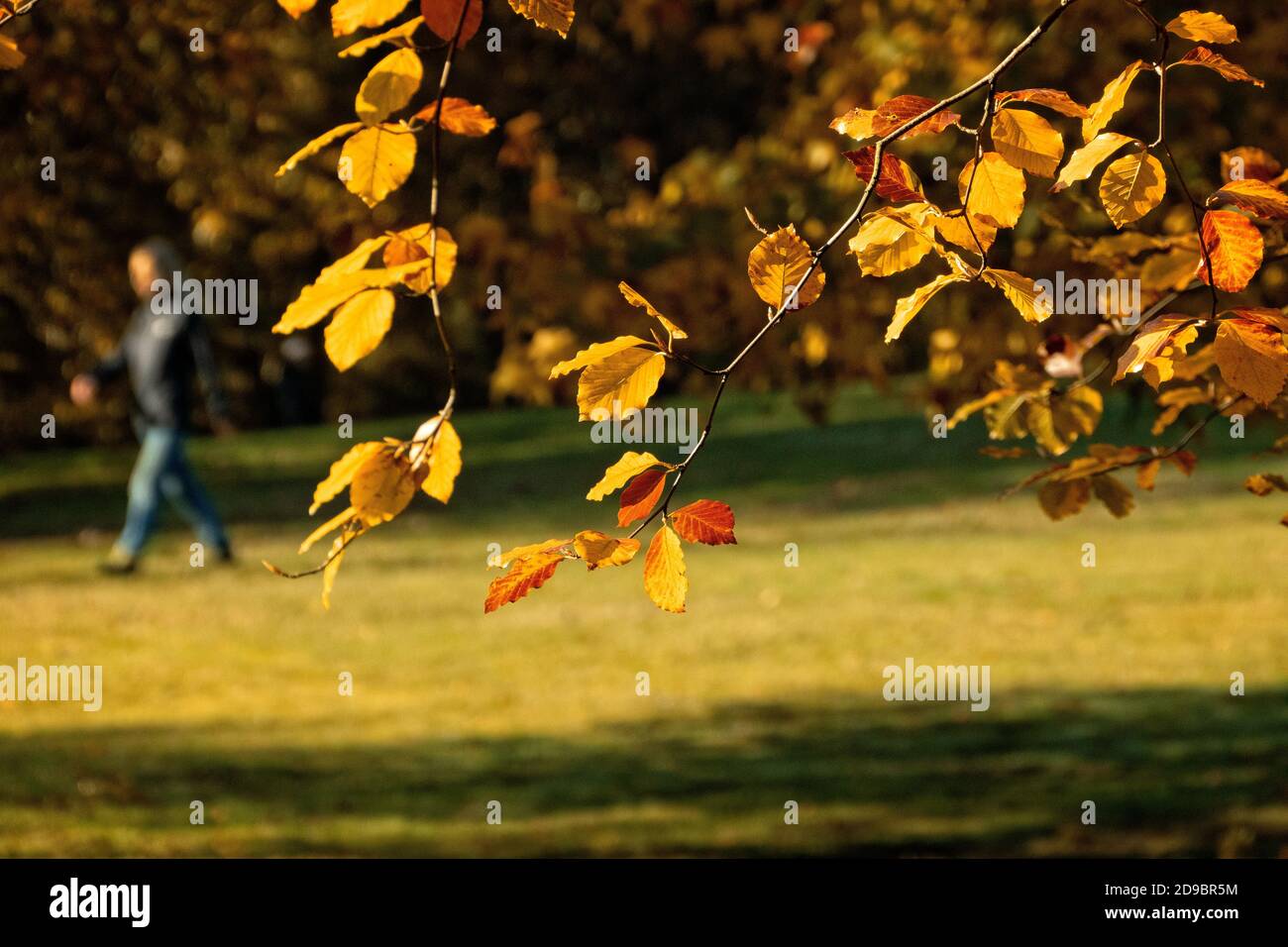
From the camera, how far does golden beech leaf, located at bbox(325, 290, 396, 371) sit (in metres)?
1.89

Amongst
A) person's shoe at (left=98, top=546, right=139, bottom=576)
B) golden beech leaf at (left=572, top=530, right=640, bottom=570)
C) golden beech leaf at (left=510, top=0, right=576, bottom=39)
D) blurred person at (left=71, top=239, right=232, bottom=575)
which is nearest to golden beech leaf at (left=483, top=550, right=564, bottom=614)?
golden beech leaf at (left=572, top=530, right=640, bottom=570)

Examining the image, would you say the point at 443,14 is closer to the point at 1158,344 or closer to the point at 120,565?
the point at 1158,344

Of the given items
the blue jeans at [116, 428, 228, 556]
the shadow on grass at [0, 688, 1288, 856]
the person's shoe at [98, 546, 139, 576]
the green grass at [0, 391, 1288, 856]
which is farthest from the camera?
the person's shoe at [98, 546, 139, 576]

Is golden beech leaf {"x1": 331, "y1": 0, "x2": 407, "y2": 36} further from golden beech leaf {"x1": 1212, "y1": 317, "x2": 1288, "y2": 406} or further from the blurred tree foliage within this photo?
the blurred tree foliage

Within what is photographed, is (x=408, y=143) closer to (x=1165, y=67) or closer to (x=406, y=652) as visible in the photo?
(x=1165, y=67)

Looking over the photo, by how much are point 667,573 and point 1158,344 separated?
617 mm

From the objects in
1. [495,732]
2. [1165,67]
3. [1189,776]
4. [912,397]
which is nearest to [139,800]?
[495,732]

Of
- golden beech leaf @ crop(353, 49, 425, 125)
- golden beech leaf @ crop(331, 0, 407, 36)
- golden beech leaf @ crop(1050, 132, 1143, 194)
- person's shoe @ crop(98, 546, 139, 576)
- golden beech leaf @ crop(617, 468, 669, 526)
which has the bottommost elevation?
golden beech leaf @ crop(617, 468, 669, 526)

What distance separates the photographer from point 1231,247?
179 cm

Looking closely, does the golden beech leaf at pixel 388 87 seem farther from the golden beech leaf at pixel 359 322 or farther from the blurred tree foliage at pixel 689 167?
the blurred tree foliage at pixel 689 167

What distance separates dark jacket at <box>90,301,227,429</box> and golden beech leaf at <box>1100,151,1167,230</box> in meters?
8.78

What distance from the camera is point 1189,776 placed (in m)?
5.91

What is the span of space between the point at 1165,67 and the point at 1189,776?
4659mm

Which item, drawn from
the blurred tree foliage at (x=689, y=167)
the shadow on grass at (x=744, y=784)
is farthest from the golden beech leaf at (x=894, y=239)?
the shadow on grass at (x=744, y=784)
